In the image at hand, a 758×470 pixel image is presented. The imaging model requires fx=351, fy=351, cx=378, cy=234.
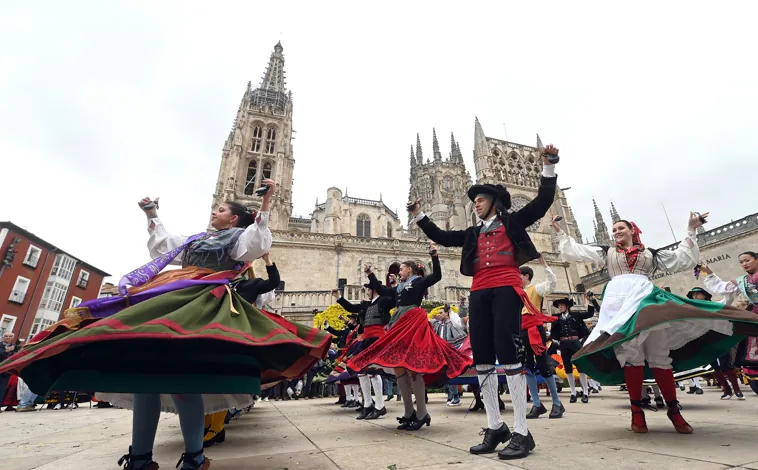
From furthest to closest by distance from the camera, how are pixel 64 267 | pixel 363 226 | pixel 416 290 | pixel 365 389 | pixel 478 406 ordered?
pixel 363 226 → pixel 64 267 → pixel 478 406 → pixel 365 389 → pixel 416 290

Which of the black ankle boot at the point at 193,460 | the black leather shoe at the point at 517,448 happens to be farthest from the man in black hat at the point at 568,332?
the black ankle boot at the point at 193,460

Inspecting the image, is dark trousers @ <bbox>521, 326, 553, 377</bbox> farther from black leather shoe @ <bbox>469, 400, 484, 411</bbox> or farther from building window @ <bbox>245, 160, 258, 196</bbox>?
building window @ <bbox>245, 160, 258, 196</bbox>

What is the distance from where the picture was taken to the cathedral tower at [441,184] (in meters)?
43.3

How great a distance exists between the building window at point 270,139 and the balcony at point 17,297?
23971 millimetres

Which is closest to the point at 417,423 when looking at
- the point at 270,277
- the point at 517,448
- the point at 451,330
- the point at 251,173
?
the point at 517,448

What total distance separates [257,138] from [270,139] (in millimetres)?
1445

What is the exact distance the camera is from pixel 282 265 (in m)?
21.4

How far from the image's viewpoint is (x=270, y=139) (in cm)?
4112

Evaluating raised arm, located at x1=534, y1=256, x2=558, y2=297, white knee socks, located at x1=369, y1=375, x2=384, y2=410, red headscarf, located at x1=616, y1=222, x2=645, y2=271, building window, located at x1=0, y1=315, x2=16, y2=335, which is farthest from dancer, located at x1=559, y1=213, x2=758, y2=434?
building window, located at x1=0, y1=315, x2=16, y2=335

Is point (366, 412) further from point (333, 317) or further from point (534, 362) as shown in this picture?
point (333, 317)

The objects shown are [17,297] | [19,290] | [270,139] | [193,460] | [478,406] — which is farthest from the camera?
[270,139]

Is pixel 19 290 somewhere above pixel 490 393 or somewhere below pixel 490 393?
above

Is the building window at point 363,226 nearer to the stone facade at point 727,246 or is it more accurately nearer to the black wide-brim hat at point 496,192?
the stone facade at point 727,246

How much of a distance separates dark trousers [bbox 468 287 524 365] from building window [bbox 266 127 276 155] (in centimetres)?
4034
